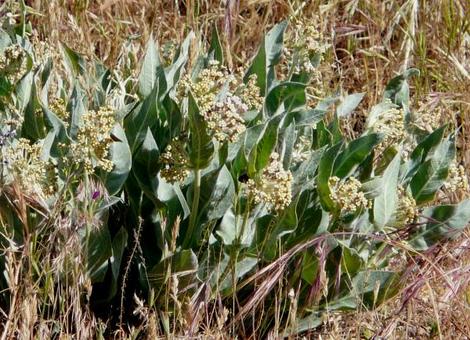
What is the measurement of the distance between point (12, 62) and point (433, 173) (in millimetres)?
1257

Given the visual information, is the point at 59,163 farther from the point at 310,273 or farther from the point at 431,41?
the point at 431,41

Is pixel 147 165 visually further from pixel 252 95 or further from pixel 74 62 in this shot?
pixel 74 62

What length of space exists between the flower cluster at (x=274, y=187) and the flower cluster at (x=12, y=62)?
0.74 metres

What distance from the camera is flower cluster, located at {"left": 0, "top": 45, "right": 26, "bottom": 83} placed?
2.64 m

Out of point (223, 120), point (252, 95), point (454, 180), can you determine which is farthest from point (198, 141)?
point (454, 180)

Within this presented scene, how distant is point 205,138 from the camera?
7.75 ft

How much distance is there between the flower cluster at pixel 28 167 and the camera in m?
2.34

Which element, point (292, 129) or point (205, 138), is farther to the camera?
point (292, 129)

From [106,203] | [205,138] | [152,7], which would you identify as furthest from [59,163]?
[152,7]

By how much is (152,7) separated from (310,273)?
1.94 m

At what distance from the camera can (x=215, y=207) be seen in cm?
257

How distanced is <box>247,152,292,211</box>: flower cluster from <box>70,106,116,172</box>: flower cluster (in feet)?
1.24

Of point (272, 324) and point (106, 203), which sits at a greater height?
point (106, 203)

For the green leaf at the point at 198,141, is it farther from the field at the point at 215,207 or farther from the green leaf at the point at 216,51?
the green leaf at the point at 216,51
